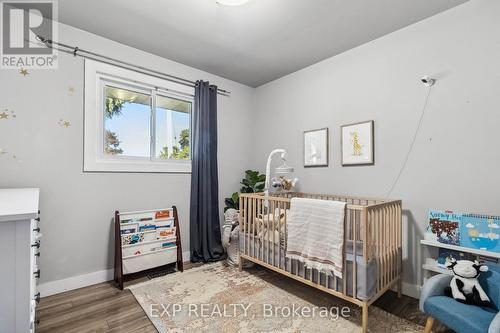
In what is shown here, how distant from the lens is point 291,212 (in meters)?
2.08

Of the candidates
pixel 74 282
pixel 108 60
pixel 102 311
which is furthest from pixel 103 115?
pixel 102 311

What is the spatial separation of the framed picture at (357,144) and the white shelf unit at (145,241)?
1.99 metres

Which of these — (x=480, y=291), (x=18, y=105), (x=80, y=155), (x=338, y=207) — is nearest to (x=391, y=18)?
(x=338, y=207)

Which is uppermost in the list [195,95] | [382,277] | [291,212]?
[195,95]

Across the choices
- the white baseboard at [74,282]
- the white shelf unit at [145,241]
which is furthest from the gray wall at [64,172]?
the white shelf unit at [145,241]

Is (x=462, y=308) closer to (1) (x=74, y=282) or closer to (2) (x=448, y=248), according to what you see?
(2) (x=448, y=248)

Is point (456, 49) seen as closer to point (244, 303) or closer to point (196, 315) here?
point (244, 303)

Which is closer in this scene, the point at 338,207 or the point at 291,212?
the point at 338,207

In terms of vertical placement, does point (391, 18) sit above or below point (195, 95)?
above

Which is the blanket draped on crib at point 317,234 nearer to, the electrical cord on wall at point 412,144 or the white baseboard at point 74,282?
the electrical cord on wall at point 412,144

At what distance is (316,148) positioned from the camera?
2.89m

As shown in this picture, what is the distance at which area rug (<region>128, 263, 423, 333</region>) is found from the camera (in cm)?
172

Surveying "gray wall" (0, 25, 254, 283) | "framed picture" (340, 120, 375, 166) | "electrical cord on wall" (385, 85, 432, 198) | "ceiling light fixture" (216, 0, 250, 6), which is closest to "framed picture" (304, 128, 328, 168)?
"framed picture" (340, 120, 375, 166)

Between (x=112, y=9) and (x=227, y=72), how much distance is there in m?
1.48
